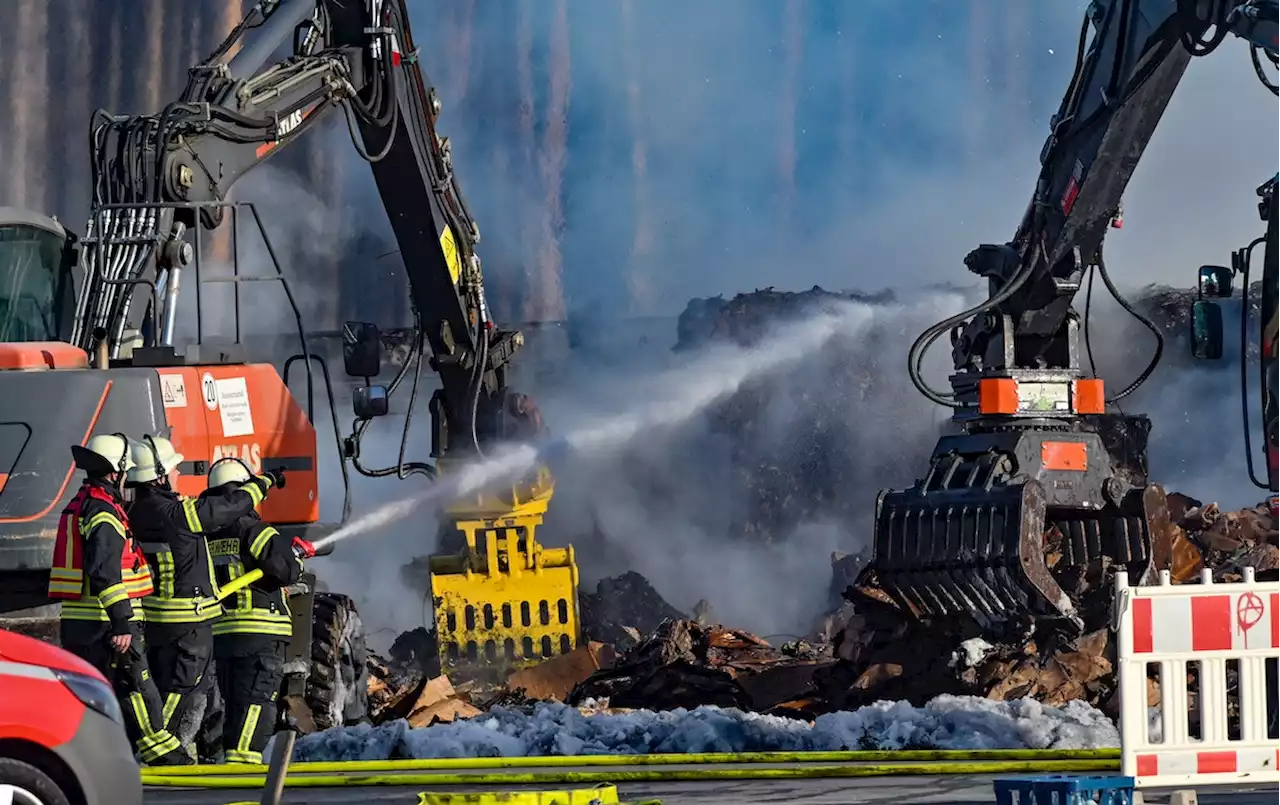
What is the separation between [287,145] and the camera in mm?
15672

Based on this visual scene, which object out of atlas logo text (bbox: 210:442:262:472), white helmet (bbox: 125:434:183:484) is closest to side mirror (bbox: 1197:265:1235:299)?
atlas logo text (bbox: 210:442:262:472)

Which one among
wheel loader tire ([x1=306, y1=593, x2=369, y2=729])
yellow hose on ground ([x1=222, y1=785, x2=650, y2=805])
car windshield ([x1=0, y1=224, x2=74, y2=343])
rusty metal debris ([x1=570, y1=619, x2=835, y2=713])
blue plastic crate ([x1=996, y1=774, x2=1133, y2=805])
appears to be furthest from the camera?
rusty metal debris ([x1=570, y1=619, x2=835, y2=713])

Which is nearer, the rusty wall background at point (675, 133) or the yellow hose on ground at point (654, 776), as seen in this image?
the yellow hose on ground at point (654, 776)

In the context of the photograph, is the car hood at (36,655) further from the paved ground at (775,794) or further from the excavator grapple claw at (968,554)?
the excavator grapple claw at (968,554)

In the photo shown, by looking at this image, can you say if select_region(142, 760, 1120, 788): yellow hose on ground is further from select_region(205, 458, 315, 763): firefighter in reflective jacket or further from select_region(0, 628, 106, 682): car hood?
select_region(0, 628, 106, 682): car hood

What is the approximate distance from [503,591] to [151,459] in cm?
781

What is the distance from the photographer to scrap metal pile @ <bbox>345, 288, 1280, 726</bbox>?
15.5 m

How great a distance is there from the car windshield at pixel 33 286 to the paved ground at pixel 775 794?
12.3ft

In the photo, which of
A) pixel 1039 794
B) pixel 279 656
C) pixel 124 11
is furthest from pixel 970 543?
pixel 124 11

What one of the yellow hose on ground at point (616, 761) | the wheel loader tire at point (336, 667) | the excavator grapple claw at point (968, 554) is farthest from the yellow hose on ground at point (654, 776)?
the excavator grapple claw at point (968, 554)

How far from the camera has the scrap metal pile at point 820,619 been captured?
15523mm

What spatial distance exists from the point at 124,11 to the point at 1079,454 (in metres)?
24.6

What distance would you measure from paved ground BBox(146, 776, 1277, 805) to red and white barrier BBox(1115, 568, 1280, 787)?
0.91 feet

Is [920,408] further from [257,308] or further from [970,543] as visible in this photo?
[970,543]
